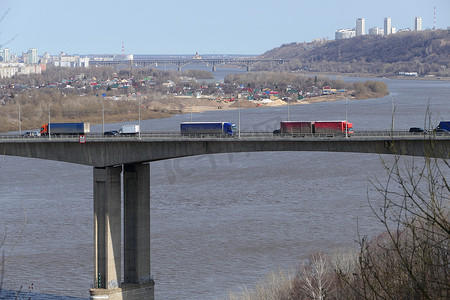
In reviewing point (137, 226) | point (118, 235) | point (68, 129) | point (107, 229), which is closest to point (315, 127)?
point (137, 226)

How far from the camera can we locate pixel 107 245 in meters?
30.1

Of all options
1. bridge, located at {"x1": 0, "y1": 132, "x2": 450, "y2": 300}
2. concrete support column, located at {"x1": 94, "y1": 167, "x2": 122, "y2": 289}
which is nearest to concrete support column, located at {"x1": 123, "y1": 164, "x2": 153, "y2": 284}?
bridge, located at {"x1": 0, "y1": 132, "x2": 450, "y2": 300}

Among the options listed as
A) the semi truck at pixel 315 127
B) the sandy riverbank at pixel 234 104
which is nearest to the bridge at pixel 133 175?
the semi truck at pixel 315 127

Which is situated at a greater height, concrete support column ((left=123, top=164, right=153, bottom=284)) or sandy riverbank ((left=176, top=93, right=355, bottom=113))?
sandy riverbank ((left=176, top=93, right=355, bottom=113))

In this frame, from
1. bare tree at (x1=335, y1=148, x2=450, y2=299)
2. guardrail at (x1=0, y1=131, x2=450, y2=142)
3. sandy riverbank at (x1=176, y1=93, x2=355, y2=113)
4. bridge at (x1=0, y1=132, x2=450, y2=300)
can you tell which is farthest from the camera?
sandy riverbank at (x1=176, y1=93, x2=355, y2=113)

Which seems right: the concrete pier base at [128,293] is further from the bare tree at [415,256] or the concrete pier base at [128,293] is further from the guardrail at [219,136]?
the bare tree at [415,256]

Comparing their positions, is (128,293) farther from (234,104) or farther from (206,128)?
(234,104)

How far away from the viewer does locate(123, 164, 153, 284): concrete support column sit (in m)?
30.1

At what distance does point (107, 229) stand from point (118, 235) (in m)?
0.66

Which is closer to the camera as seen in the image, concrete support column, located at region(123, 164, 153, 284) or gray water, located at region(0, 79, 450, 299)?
concrete support column, located at region(123, 164, 153, 284)

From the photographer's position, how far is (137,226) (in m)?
30.4

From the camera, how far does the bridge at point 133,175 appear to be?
97.2 feet

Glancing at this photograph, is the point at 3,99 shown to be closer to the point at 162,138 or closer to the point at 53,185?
the point at 53,185

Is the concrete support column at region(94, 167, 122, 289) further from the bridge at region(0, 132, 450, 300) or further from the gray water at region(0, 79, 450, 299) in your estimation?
the gray water at region(0, 79, 450, 299)
